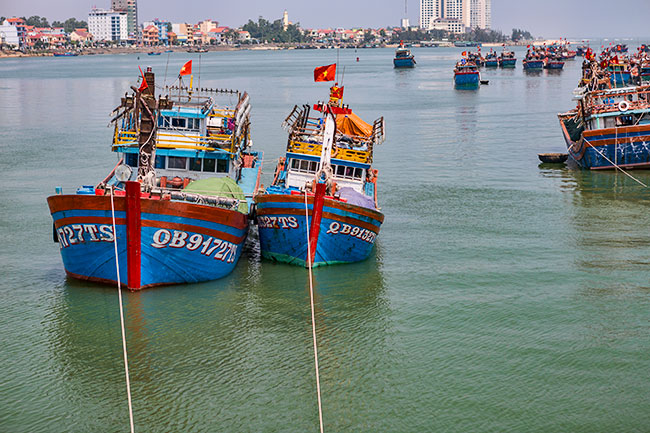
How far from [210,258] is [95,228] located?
371 centimetres

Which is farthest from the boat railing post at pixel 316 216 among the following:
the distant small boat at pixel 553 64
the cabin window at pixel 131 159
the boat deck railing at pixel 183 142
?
the distant small boat at pixel 553 64

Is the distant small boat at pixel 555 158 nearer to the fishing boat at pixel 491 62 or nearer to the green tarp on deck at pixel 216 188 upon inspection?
the green tarp on deck at pixel 216 188

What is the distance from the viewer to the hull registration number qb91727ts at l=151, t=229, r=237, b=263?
2339cm

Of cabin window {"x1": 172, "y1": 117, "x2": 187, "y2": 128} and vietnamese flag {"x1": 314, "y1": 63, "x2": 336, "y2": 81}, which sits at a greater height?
vietnamese flag {"x1": 314, "y1": 63, "x2": 336, "y2": 81}

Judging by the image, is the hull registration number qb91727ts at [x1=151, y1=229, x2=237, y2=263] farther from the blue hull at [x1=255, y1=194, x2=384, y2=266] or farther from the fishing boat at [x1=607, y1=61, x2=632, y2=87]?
the fishing boat at [x1=607, y1=61, x2=632, y2=87]

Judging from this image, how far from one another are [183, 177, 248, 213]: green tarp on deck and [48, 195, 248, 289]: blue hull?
2.66ft

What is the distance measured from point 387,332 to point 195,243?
6.41 metres

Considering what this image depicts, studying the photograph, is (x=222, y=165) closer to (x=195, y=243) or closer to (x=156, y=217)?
(x=195, y=243)

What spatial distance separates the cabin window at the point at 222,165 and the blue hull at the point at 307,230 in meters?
2.24

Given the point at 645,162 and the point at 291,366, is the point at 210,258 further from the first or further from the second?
the point at 645,162

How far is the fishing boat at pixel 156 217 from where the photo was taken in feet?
75.2


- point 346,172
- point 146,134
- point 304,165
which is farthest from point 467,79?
point 146,134

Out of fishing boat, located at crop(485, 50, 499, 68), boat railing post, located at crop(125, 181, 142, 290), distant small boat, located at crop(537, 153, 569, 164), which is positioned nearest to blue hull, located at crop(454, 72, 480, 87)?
distant small boat, located at crop(537, 153, 569, 164)

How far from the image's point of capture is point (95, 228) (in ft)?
76.0
